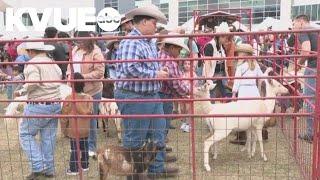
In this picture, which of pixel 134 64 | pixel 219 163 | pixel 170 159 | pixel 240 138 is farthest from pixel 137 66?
pixel 240 138

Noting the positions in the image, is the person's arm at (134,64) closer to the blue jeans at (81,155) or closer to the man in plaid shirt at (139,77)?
the man in plaid shirt at (139,77)

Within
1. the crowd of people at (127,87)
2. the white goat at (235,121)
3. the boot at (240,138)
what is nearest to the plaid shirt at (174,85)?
the crowd of people at (127,87)

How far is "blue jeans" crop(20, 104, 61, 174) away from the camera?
5.10 metres

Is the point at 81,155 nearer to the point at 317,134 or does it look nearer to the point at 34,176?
the point at 34,176

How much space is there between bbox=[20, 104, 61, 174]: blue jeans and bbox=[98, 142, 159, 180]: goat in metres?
0.81

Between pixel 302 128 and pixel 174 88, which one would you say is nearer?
pixel 174 88

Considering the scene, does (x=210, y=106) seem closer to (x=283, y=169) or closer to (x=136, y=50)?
(x=283, y=169)

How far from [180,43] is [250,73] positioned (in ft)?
3.34

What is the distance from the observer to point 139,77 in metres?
4.11

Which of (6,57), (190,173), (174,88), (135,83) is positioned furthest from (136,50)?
(6,57)

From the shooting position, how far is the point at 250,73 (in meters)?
6.00

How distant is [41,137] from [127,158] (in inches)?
49.7

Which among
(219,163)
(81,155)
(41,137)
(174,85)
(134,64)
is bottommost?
(219,163)

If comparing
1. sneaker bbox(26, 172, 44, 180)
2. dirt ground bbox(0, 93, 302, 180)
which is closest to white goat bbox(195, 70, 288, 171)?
dirt ground bbox(0, 93, 302, 180)
